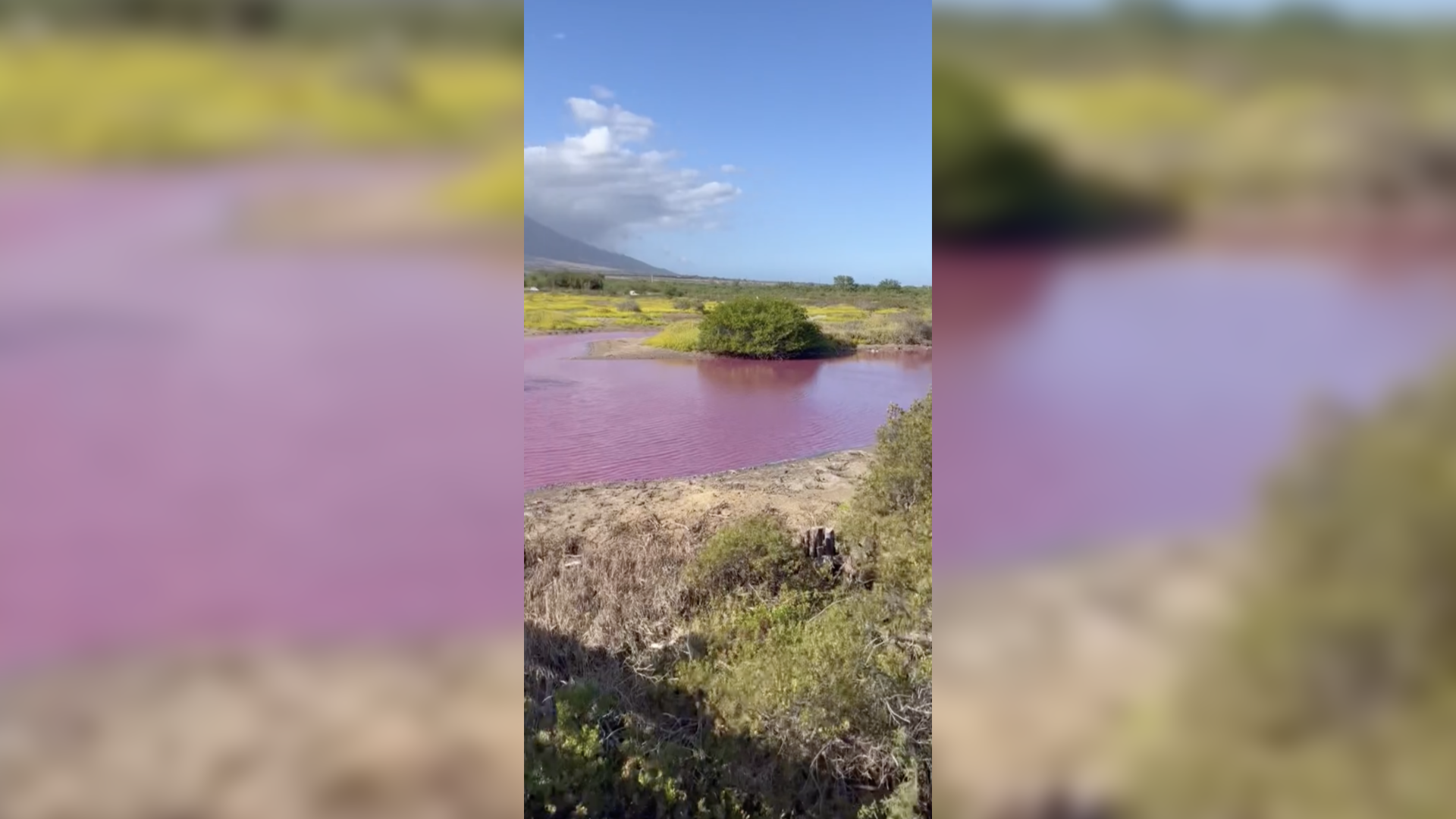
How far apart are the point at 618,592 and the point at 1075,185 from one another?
7.71 ft

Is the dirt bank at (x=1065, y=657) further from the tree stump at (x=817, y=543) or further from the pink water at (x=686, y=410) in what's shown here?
the pink water at (x=686, y=410)

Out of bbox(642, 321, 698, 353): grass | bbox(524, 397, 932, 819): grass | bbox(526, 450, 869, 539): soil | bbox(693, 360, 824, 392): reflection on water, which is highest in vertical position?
bbox(642, 321, 698, 353): grass

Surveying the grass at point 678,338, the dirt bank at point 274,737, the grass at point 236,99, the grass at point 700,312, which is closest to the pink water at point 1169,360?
the grass at point 236,99

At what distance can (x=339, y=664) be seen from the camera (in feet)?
3.42

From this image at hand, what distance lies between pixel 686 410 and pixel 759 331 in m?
0.73

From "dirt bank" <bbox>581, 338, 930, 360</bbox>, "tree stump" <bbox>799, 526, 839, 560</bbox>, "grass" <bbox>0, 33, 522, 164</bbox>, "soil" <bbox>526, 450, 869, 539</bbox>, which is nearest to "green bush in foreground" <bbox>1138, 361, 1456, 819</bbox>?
"grass" <bbox>0, 33, 522, 164</bbox>

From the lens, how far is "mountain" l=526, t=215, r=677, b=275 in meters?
3.14

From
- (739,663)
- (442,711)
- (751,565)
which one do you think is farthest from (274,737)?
(751,565)

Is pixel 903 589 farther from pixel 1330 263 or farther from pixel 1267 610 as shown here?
pixel 1330 263

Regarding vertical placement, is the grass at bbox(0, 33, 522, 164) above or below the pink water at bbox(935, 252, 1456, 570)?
above

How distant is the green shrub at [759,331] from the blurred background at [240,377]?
10.2 feet

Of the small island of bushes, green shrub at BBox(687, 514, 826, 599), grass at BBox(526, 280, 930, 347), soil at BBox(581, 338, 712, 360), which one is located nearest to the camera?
green shrub at BBox(687, 514, 826, 599)

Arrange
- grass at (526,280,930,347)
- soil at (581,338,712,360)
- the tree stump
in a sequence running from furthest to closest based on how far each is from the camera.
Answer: grass at (526,280,930,347) < soil at (581,338,712,360) < the tree stump

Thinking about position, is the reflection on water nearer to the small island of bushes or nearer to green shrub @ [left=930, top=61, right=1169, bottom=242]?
the small island of bushes
